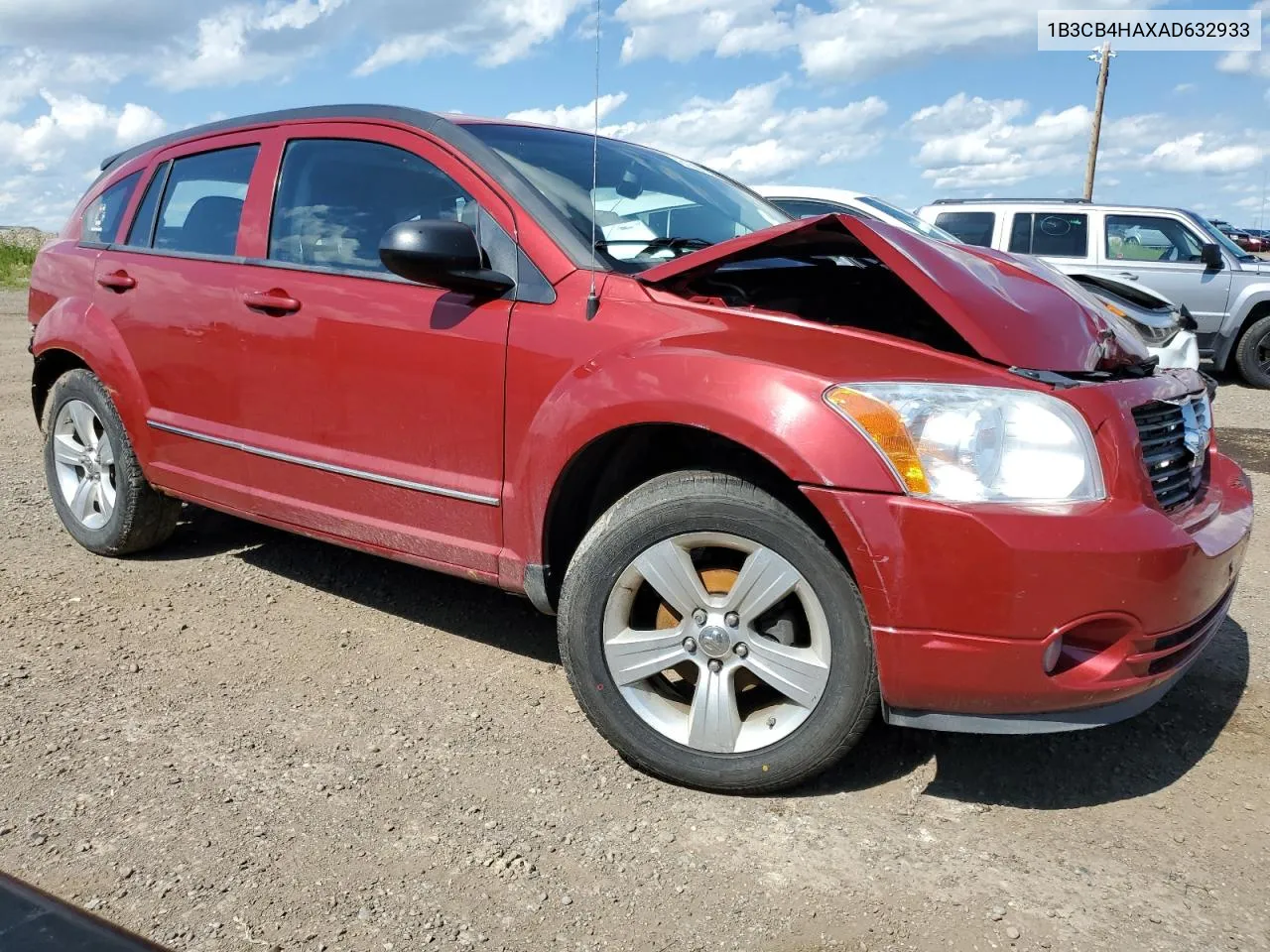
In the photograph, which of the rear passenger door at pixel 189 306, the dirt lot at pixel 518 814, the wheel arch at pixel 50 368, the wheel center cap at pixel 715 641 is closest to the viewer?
the dirt lot at pixel 518 814

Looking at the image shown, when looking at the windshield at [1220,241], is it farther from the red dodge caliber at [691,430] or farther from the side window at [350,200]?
the side window at [350,200]

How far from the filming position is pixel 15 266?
28188 mm

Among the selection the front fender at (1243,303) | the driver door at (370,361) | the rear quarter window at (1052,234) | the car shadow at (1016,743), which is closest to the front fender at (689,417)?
the driver door at (370,361)

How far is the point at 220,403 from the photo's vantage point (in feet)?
12.3

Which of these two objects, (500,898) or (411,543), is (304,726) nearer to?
(411,543)

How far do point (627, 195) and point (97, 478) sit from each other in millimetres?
2592

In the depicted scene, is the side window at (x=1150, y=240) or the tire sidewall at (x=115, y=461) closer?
the tire sidewall at (x=115, y=461)

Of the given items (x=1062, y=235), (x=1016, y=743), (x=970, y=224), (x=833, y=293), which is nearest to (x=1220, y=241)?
(x=1062, y=235)

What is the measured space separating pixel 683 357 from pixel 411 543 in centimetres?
114

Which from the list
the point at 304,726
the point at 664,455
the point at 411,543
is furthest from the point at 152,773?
the point at 664,455

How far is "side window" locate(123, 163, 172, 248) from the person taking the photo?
423cm

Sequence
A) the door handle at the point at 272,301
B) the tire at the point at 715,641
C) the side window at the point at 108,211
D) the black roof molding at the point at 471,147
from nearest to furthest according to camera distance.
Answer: the tire at the point at 715,641, the black roof molding at the point at 471,147, the door handle at the point at 272,301, the side window at the point at 108,211

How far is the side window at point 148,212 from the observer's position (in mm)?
4230

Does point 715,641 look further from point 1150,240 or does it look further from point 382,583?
point 1150,240
